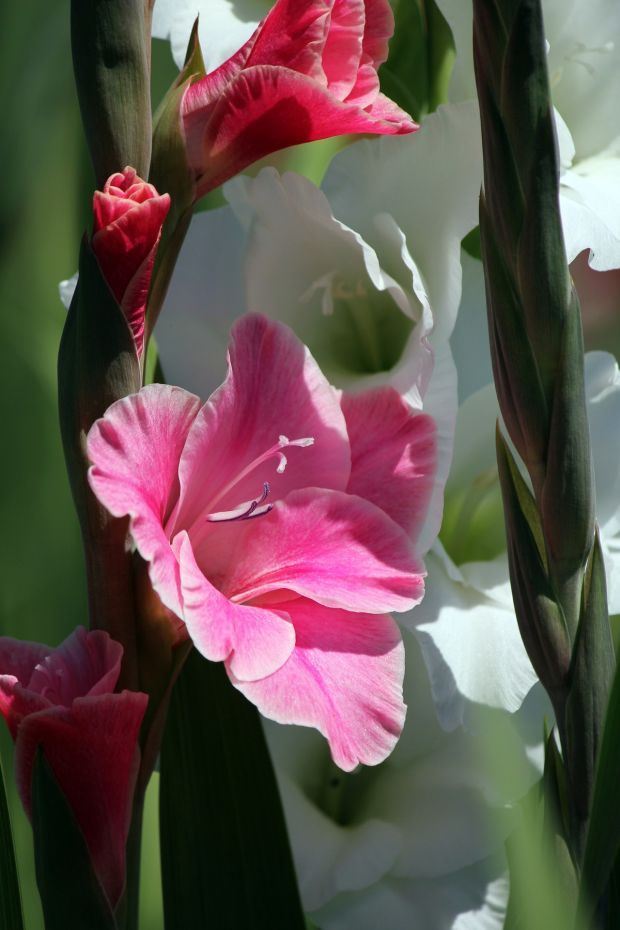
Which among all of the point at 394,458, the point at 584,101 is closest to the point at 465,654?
the point at 394,458

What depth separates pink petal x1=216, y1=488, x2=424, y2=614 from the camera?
42 centimetres

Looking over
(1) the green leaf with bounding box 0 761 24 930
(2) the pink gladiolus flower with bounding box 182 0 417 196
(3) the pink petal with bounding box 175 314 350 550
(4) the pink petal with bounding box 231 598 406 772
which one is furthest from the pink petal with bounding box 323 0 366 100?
(1) the green leaf with bounding box 0 761 24 930

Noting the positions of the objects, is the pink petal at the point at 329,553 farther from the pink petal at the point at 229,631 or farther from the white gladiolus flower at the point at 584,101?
the white gladiolus flower at the point at 584,101

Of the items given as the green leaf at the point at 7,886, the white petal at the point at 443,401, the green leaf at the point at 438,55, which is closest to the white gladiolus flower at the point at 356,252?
the white petal at the point at 443,401

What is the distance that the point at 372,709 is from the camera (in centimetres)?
40

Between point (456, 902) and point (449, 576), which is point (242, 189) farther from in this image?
point (456, 902)

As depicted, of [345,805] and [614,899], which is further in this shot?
[345,805]

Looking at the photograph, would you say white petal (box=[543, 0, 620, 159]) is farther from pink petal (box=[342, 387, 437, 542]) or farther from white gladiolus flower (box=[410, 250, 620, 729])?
pink petal (box=[342, 387, 437, 542])

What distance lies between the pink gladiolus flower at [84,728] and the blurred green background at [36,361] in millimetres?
290

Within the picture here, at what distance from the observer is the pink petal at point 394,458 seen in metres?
0.47

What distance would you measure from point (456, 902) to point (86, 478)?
0.32 metres

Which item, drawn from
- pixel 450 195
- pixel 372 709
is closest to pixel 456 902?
pixel 372 709

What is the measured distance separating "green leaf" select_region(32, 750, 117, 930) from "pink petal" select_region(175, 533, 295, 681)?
0.07 metres

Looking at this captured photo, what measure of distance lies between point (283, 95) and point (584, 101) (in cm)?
26
